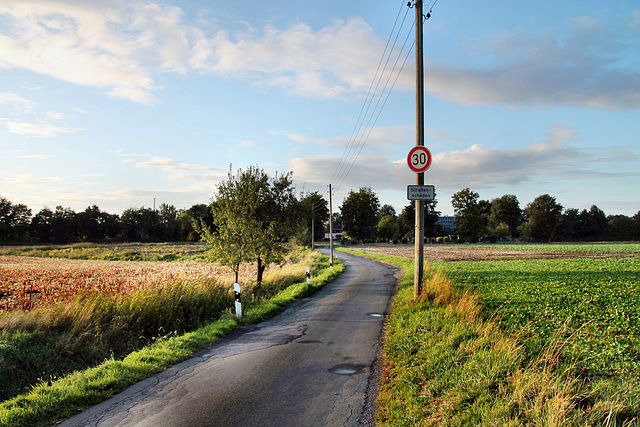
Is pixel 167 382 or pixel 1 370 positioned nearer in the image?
pixel 167 382

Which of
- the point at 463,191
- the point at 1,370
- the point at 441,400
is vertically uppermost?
the point at 463,191

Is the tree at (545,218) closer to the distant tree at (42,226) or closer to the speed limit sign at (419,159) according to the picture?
the speed limit sign at (419,159)

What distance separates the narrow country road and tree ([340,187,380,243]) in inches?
4382

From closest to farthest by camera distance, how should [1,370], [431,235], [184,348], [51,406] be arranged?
[51,406], [1,370], [184,348], [431,235]

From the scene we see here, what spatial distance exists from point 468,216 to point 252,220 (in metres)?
106

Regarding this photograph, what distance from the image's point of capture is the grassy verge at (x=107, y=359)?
5.18 m

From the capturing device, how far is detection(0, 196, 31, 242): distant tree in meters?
86.2

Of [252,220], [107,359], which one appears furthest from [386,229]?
[107,359]

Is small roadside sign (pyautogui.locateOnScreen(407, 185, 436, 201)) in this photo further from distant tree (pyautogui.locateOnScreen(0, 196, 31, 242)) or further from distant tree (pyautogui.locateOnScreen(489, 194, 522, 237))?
distant tree (pyautogui.locateOnScreen(489, 194, 522, 237))

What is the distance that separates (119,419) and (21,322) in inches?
250

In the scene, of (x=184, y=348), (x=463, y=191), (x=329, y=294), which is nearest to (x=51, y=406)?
(x=184, y=348)

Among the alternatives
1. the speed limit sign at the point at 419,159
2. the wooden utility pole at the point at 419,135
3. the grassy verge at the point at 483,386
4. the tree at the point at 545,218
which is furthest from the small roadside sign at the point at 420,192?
the tree at the point at 545,218

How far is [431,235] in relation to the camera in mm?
117188

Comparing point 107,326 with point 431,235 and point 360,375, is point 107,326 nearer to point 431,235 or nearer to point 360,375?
point 360,375
